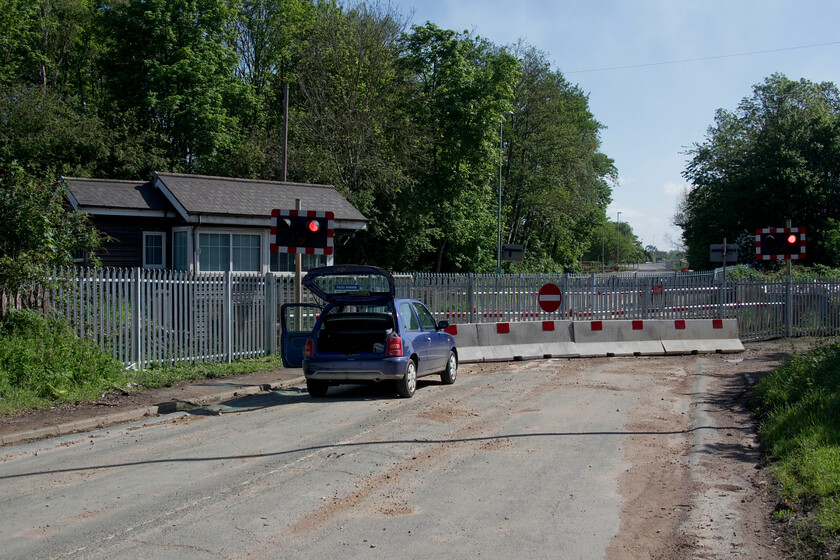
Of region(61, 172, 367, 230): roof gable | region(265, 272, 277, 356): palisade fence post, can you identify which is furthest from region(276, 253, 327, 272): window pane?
region(265, 272, 277, 356): palisade fence post

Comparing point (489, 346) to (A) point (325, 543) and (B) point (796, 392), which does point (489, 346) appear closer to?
(B) point (796, 392)

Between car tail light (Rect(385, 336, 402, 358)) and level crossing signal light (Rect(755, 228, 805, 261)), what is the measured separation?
1439 cm

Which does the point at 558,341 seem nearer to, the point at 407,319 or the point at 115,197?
the point at 407,319

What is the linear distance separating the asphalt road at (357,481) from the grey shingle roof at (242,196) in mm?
12938

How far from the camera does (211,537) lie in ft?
19.1

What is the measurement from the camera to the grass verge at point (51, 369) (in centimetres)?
1149

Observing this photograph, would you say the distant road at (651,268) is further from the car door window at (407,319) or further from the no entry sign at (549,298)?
the car door window at (407,319)

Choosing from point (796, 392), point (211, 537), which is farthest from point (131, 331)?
point (796, 392)

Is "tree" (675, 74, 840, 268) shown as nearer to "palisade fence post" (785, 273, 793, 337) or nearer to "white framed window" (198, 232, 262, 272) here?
"palisade fence post" (785, 273, 793, 337)

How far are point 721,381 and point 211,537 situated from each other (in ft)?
40.2

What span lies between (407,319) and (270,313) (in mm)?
5513

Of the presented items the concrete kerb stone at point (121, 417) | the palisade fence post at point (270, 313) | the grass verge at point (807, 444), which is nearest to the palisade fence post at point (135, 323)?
the concrete kerb stone at point (121, 417)

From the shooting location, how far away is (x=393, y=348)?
1245 centimetres

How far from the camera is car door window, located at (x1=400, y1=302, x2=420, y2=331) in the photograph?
13.1 meters
